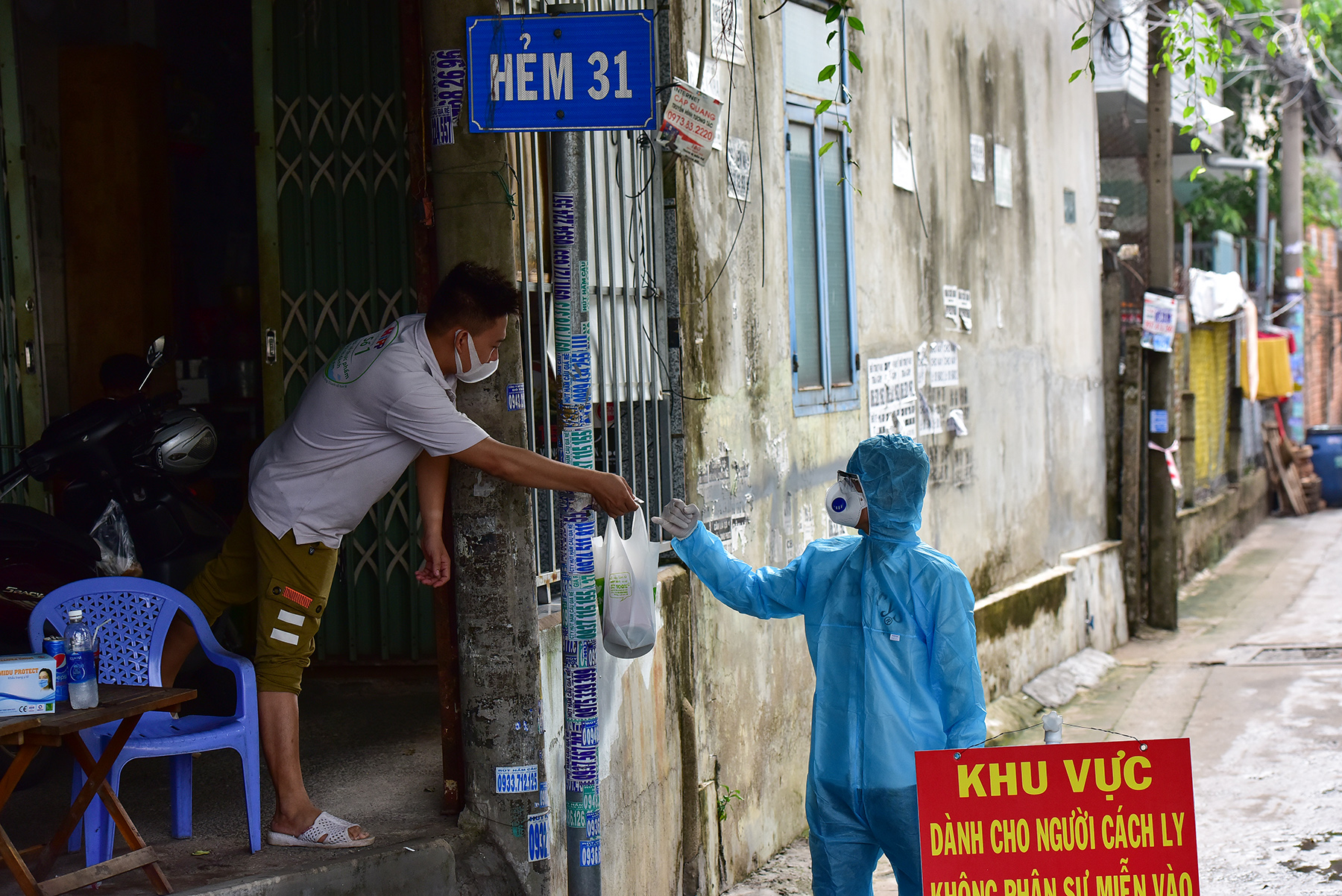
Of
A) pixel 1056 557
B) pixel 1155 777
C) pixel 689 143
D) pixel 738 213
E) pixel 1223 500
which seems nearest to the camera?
pixel 1155 777

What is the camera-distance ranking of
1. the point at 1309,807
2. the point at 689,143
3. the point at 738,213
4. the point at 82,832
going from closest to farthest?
1. the point at 82,832
2. the point at 689,143
3. the point at 738,213
4. the point at 1309,807

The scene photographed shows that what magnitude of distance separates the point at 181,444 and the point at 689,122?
2.18 m

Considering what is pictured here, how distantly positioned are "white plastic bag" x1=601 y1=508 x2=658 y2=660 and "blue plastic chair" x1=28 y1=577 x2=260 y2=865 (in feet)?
3.60

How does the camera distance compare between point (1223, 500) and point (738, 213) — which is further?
point (1223, 500)

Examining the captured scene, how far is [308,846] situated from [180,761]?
1.67ft

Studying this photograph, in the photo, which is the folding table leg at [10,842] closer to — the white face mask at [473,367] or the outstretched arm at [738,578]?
the white face mask at [473,367]

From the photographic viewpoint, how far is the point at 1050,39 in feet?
32.0

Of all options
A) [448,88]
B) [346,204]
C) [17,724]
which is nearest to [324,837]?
[17,724]

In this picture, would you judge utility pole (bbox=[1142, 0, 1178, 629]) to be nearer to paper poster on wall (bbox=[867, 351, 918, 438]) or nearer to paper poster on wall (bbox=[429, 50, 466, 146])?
paper poster on wall (bbox=[867, 351, 918, 438])

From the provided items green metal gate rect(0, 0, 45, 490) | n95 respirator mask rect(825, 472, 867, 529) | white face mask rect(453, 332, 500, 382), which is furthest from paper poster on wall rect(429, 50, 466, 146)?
green metal gate rect(0, 0, 45, 490)

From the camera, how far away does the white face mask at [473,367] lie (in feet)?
12.1

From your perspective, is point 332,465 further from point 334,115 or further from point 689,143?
point 334,115

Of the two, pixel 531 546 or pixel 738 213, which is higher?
pixel 738 213

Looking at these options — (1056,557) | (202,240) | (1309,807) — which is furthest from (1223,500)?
(202,240)
